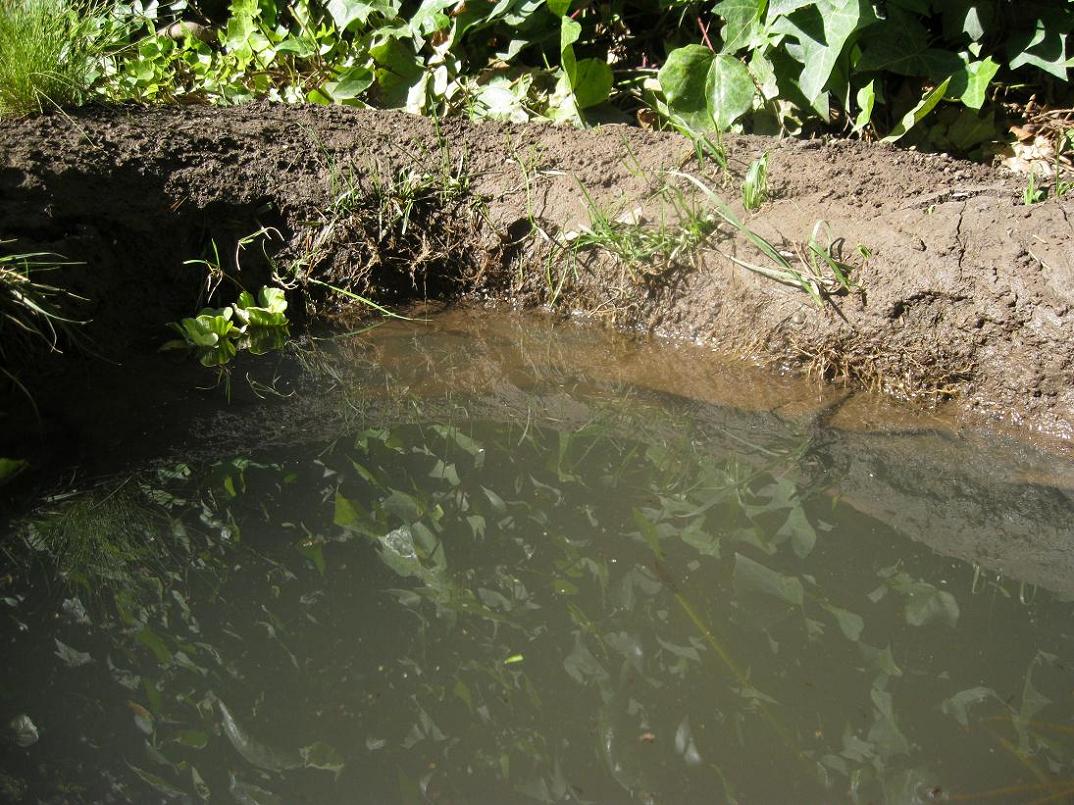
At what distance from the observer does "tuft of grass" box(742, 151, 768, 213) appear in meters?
3.03

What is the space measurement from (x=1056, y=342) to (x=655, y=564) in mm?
1283

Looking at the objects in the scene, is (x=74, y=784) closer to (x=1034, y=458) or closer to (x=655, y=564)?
(x=655, y=564)

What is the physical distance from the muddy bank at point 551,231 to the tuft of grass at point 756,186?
0.04 metres

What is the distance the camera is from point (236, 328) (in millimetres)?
3111

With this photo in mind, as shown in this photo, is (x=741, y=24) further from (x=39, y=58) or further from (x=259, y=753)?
(x=259, y=753)

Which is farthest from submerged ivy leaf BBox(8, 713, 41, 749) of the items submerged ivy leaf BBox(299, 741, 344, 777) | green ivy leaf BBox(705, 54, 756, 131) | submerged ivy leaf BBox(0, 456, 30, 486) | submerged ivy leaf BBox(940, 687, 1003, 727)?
green ivy leaf BBox(705, 54, 756, 131)

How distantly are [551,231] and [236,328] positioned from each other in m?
1.04

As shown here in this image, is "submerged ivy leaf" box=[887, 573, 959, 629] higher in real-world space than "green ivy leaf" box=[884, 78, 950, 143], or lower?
lower

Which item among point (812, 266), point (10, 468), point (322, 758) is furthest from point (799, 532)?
point (10, 468)

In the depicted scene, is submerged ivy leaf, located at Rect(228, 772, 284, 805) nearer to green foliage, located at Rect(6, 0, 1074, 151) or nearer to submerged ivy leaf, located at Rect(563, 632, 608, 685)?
submerged ivy leaf, located at Rect(563, 632, 608, 685)

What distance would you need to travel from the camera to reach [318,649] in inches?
76.3

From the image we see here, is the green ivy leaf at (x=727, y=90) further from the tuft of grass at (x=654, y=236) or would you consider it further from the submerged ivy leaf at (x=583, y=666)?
the submerged ivy leaf at (x=583, y=666)

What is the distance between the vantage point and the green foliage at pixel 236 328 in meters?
3.05

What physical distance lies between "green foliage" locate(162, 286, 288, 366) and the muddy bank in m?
0.09
